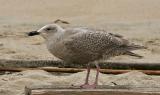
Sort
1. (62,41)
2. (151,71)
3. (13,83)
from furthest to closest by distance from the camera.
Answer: (151,71)
(13,83)
(62,41)

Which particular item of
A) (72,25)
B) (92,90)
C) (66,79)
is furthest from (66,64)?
(72,25)

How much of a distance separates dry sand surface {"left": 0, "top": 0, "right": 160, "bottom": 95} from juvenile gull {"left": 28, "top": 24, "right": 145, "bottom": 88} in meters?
0.75

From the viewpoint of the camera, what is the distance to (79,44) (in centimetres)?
696

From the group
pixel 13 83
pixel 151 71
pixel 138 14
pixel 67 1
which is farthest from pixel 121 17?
pixel 13 83

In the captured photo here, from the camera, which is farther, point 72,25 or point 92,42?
point 72,25

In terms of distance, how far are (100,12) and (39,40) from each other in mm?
3186

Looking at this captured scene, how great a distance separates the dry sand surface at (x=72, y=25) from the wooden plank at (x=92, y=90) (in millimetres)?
619

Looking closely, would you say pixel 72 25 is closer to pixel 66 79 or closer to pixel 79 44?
pixel 66 79

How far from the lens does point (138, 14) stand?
13.7m

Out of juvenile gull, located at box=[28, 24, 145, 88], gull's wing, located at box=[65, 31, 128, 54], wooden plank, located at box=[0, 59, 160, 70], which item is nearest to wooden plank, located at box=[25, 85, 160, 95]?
juvenile gull, located at box=[28, 24, 145, 88]

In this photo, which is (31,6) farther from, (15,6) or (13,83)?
(13,83)

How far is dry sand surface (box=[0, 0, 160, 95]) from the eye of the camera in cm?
803

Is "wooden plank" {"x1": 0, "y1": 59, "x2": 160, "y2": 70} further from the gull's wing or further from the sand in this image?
the gull's wing

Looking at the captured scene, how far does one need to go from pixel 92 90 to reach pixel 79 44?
1.70 ft
